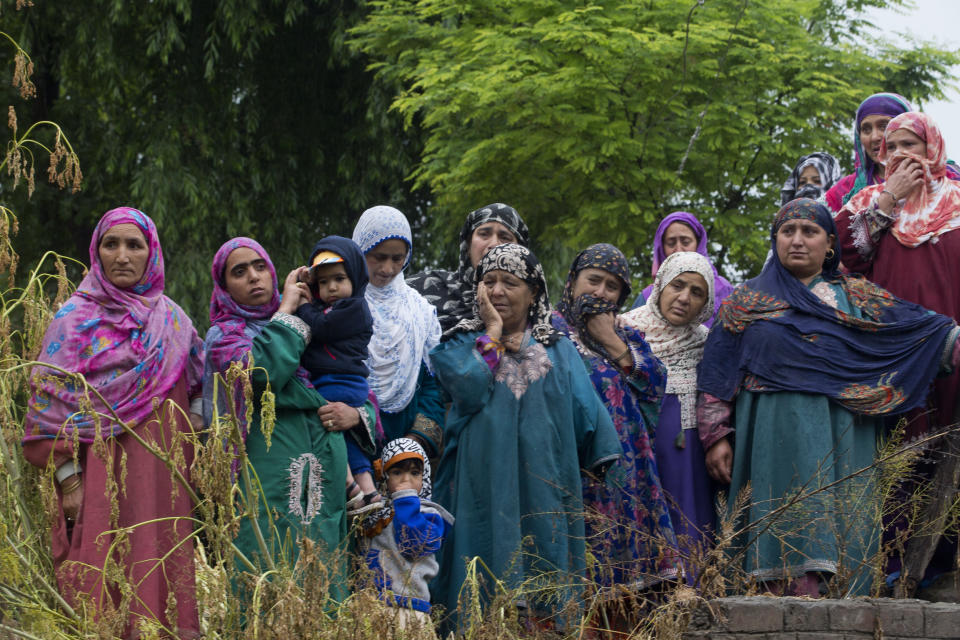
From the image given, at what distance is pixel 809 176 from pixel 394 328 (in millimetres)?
3156

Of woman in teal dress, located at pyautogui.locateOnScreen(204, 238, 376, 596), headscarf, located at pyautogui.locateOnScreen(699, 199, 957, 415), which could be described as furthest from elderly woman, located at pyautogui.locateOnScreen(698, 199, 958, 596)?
woman in teal dress, located at pyautogui.locateOnScreen(204, 238, 376, 596)

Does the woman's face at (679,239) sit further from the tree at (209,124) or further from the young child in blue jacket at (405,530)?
the tree at (209,124)

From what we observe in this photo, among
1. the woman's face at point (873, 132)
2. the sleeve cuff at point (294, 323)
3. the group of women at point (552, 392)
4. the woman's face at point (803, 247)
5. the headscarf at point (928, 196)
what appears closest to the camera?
the group of women at point (552, 392)

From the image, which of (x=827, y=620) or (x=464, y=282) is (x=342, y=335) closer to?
(x=464, y=282)

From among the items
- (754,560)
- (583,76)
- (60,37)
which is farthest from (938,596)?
(60,37)

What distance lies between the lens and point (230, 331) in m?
4.55

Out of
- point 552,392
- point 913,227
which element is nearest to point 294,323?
point 552,392

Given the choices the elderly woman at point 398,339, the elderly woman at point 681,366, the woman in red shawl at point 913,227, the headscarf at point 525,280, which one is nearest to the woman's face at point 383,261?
the elderly woman at point 398,339

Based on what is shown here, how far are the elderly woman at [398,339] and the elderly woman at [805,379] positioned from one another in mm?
1187

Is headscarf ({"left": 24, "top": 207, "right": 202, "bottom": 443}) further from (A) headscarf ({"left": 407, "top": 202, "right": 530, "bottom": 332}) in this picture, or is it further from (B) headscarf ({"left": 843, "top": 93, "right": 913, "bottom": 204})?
(B) headscarf ({"left": 843, "top": 93, "right": 913, "bottom": 204})

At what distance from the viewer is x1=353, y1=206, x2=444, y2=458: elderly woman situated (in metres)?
5.02

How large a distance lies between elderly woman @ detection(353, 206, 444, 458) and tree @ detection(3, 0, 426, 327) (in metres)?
6.27

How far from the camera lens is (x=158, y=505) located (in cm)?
440

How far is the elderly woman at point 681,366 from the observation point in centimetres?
503
